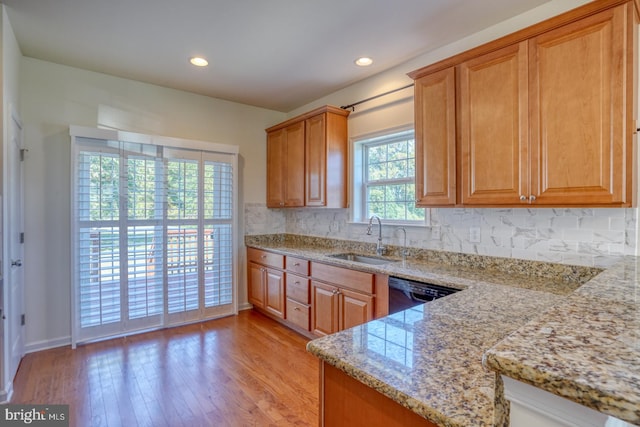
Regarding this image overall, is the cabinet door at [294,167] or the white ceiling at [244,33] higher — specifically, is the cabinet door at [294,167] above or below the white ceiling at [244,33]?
below

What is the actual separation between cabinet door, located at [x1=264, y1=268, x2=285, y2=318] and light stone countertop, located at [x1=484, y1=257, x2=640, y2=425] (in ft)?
9.51

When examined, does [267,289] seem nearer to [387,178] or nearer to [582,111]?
[387,178]

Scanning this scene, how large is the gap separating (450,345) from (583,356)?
513 mm

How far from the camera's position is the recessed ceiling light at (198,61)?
2900 mm

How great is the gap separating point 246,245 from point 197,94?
75.1 inches

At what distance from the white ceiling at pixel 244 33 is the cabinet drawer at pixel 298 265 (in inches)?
73.0

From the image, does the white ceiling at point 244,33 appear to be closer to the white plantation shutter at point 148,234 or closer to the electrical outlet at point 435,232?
the white plantation shutter at point 148,234

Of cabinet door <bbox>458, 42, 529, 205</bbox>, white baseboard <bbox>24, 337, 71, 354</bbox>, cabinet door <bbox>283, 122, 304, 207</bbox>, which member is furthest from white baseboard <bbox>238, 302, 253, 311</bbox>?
cabinet door <bbox>458, 42, 529, 205</bbox>

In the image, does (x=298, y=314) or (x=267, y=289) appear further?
(x=267, y=289)

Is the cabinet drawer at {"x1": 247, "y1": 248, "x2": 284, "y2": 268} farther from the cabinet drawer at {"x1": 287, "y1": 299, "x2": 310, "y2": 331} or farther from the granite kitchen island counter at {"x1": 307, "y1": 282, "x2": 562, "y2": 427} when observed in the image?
the granite kitchen island counter at {"x1": 307, "y1": 282, "x2": 562, "y2": 427}

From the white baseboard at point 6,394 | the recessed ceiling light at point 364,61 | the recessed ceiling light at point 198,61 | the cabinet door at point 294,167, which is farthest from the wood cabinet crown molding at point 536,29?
the white baseboard at point 6,394

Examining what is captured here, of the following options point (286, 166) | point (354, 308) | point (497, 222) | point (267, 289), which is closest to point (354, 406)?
point (354, 308)

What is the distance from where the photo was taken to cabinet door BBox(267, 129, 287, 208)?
4.05m

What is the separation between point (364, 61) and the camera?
296 centimetres
